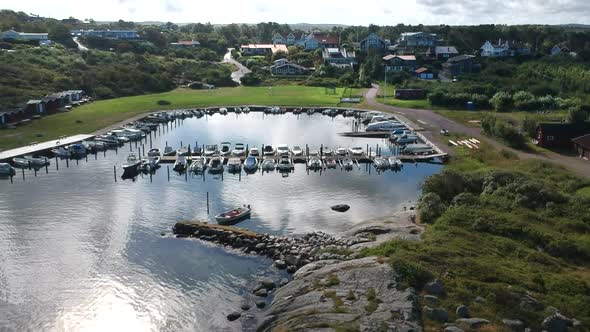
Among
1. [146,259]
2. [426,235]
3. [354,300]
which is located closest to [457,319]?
[354,300]

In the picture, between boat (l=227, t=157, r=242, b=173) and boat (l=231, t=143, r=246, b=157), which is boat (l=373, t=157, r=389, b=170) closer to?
boat (l=227, t=157, r=242, b=173)

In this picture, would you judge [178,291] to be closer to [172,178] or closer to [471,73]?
[172,178]

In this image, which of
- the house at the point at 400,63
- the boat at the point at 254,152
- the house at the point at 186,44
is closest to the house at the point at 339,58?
the house at the point at 400,63

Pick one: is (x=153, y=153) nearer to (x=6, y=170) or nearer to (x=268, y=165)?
(x=268, y=165)

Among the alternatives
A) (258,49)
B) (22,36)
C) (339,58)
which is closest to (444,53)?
(339,58)

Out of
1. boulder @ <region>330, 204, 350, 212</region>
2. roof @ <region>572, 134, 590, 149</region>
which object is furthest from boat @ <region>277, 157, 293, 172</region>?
roof @ <region>572, 134, 590, 149</region>

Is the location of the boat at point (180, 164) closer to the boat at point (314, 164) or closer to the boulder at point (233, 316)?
the boat at point (314, 164)
